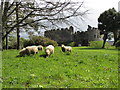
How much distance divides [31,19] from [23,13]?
0.46m

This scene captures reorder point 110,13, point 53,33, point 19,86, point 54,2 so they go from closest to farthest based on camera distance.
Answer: point 54,2 < point 53,33 < point 19,86 < point 110,13

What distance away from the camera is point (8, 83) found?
7793 millimetres

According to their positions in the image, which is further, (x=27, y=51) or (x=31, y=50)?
(x=31, y=50)

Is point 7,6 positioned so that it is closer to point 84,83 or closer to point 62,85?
point 62,85

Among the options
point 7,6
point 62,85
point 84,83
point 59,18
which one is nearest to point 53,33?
point 59,18

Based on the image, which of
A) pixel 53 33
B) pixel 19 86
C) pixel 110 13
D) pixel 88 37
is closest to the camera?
pixel 53 33

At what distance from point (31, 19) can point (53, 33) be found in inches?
45.0

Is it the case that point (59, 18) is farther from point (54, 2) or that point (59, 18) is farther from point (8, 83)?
point (8, 83)

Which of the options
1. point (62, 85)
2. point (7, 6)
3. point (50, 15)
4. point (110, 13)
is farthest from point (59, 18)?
point (110, 13)

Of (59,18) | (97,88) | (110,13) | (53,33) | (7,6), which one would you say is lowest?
(97,88)

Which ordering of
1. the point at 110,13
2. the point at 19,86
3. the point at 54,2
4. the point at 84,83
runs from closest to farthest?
the point at 54,2 → the point at 19,86 → the point at 84,83 → the point at 110,13

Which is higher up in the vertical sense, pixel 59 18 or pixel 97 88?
pixel 59 18

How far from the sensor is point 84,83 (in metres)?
→ 8.05

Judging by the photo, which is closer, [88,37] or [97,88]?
[97,88]
